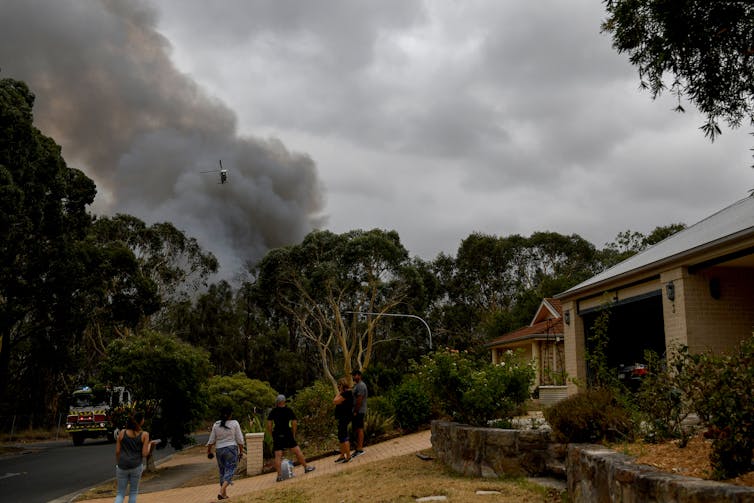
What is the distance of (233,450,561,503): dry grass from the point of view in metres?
7.21

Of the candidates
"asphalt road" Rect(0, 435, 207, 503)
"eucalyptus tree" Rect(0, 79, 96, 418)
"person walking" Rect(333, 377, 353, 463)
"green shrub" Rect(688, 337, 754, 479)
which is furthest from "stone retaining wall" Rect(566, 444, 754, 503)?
"eucalyptus tree" Rect(0, 79, 96, 418)

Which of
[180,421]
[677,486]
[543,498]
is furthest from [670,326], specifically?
[180,421]

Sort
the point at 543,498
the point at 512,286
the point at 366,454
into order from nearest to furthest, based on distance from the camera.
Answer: the point at 543,498 < the point at 366,454 < the point at 512,286

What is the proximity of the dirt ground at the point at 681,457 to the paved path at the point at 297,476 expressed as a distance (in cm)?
636

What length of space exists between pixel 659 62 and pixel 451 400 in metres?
6.35

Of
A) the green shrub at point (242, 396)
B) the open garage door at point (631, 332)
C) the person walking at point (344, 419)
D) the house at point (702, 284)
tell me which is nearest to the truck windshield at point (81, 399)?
the green shrub at point (242, 396)

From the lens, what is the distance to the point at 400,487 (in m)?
8.26

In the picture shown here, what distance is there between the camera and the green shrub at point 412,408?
14750mm

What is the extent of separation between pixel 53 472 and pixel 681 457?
680 inches

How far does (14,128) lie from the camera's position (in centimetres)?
1925

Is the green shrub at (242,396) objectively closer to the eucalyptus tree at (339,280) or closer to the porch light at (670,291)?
the porch light at (670,291)

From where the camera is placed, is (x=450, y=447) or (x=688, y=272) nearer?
(x=450, y=447)

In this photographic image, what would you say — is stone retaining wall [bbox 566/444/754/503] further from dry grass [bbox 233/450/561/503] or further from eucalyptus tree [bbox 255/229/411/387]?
eucalyptus tree [bbox 255/229/411/387]

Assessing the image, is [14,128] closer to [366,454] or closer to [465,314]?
[366,454]
